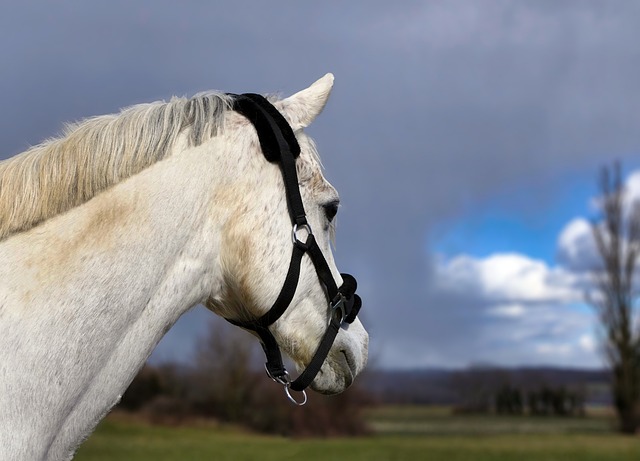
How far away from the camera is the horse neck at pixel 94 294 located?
2.51 metres

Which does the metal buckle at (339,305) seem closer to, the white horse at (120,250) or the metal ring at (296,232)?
the white horse at (120,250)

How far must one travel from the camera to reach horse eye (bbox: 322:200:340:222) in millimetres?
3203

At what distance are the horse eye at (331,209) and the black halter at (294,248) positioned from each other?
192 millimetres

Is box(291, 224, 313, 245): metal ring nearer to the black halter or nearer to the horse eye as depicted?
the black halter

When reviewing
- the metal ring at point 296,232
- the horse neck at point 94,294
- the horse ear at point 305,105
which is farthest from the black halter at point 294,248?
the horse neck at point 94,294

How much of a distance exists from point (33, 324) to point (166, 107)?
109cm

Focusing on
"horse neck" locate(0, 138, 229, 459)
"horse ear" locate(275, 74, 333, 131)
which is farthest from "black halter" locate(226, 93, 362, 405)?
"horse neck" locate(0, 138, 229, 459)

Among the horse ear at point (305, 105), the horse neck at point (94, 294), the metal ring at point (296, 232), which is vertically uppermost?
the horse ear at point (305, 105)

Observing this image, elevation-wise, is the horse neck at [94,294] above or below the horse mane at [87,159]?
below

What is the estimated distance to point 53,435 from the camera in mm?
2582

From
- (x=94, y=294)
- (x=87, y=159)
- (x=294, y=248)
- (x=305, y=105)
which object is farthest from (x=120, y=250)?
(x=305, y=105)

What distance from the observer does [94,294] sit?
2.60 meters

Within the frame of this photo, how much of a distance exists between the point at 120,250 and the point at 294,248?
0.78m

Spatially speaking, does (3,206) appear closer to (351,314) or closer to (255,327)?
(255,327)
